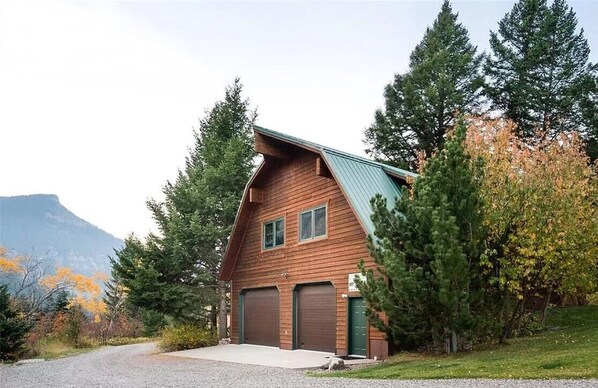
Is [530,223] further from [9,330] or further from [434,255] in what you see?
[9,330]

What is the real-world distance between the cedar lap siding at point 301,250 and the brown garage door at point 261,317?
0.12ft

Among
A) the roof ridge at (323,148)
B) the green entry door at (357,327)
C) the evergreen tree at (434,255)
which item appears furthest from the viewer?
the roof ridge at (323,148)

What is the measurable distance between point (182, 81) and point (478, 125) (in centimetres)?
1048

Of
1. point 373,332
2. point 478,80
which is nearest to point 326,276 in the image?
point 373,332

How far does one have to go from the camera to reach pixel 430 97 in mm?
32438

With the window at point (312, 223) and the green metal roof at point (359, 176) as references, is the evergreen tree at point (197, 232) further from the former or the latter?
the green metal roof at point (359, 176)

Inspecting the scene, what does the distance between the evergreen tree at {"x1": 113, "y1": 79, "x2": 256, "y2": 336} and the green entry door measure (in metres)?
9.96

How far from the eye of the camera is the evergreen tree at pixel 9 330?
18578mm

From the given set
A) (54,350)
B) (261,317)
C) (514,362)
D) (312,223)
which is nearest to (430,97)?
(312,223)

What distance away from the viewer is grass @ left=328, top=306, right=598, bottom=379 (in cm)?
915

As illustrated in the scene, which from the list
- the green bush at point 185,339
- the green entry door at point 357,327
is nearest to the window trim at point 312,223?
the green entry door at point 357,327

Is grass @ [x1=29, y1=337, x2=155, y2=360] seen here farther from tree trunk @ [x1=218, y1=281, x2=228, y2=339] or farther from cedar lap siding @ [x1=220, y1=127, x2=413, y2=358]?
cedar lap siding @ [x1=220, y1=127, x2=413, y2=358]

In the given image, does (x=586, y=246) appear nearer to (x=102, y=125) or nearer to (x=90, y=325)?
(x=102, y=125)

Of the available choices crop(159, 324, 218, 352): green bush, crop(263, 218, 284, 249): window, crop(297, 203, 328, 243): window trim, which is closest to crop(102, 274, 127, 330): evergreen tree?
crop(159, 324, 218, 352): green bush
